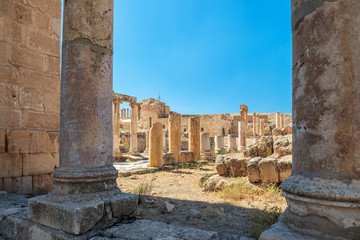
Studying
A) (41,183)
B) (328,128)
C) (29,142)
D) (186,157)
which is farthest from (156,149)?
(328,128)

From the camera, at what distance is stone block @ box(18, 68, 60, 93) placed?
4.48 metres

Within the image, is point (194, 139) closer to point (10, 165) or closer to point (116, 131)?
point (116, 131)

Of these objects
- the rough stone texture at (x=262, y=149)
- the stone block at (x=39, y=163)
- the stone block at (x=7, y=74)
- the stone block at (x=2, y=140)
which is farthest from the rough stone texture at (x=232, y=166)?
the stone block at (x=7, y=74)

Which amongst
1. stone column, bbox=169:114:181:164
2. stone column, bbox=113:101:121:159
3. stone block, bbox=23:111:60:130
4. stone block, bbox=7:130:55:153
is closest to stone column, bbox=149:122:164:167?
stone column, bbox=169:114:181:164

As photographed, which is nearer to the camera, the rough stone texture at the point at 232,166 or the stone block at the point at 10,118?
the stone block at the point at 10,118

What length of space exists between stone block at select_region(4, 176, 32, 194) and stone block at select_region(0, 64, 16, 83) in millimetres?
1753

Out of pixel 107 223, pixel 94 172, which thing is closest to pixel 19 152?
pixel 94 172

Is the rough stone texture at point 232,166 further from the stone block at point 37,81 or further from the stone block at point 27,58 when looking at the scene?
the stone block at point 27,58

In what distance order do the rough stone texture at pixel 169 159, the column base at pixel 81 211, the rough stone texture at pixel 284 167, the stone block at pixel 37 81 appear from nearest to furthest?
the column base at pixel 81 211 < the stone block at pixel 37 81 < the rough stone texture at pixel 284 167 < the rough stone texture at pixel 169 159

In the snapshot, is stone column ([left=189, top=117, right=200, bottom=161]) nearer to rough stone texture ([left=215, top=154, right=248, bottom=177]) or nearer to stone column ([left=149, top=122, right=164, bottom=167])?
stone column ([left=149, top=122, right=164, bottom=167])

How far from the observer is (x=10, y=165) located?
418 cm

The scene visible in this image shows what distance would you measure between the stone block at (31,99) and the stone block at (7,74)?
227mm

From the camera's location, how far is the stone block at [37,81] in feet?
14.7

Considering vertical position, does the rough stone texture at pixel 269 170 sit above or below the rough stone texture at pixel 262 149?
below
